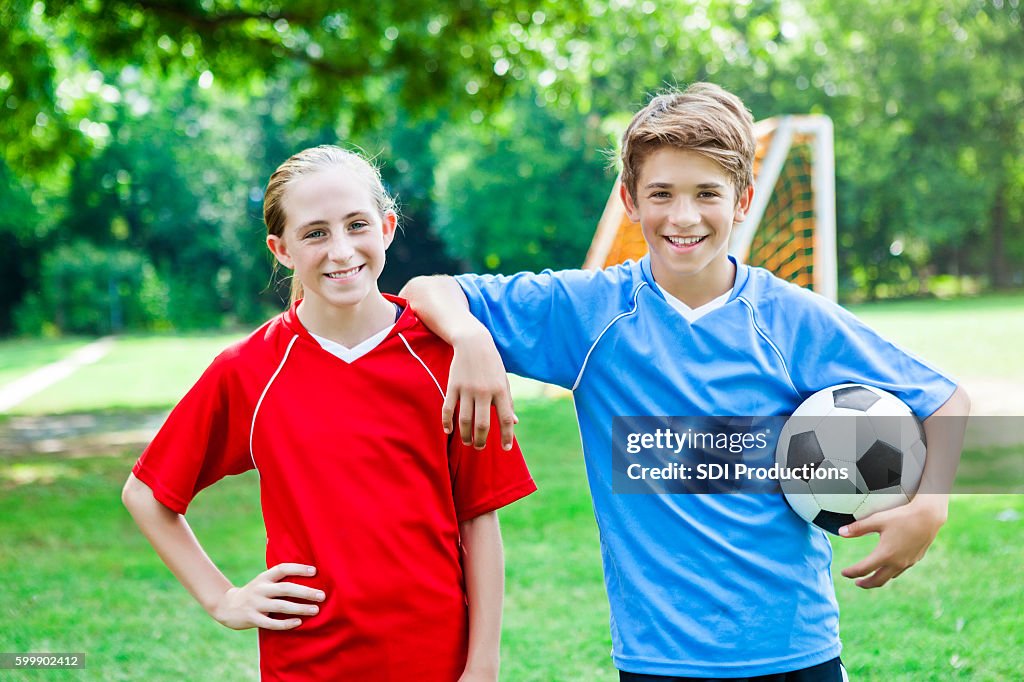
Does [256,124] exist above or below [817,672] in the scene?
above

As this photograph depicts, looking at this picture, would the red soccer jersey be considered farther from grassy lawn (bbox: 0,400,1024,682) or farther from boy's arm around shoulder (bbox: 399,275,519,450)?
grassy lawn (bbox: 0,400,1024,682)

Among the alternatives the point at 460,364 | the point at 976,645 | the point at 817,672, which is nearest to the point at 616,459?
the point at 460,364

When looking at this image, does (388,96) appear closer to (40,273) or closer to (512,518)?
(40,273)

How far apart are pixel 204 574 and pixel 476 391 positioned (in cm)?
65

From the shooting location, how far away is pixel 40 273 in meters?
29.6

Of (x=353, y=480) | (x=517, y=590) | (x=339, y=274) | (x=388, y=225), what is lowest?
(x=517, y=590)

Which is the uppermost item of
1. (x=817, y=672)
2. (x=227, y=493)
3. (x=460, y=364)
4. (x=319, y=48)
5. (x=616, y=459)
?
(x=319, y=48)

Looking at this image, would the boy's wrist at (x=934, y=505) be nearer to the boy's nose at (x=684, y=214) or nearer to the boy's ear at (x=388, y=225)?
the boy's nose at (x=684, y=214)

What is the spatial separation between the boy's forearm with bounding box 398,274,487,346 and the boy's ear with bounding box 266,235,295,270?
10.3 inches

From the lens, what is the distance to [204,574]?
194cm

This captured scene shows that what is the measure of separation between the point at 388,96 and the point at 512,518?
2617 centimetres

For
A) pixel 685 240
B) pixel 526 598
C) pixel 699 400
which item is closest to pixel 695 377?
pixel 699 400

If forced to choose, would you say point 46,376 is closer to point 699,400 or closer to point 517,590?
point 517,590

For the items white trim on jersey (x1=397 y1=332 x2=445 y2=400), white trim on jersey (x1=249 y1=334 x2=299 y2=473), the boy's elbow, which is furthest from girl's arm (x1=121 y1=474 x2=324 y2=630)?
the boy's elbow
